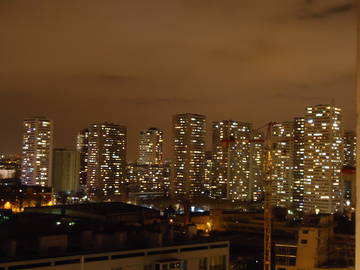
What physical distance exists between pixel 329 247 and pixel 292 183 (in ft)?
87.4

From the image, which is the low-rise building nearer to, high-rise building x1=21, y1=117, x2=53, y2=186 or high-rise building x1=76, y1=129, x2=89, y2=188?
high-rise building x1=21, y1=117, x2=53, y2=186

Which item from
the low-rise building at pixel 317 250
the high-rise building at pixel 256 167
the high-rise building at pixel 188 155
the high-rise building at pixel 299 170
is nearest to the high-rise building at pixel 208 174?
the high-rise building at pixel 188 155

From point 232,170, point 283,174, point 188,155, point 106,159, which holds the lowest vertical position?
point 283,174

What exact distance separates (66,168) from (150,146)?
1755cm

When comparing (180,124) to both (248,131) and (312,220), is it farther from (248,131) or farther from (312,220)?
(312,220)

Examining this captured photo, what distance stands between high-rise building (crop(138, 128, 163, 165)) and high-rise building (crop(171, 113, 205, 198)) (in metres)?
11.7

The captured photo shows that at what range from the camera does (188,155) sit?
45031 millimetres

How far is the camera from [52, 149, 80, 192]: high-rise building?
43619mm

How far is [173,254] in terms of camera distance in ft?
32.0

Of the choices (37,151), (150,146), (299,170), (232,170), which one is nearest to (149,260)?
(299,170)

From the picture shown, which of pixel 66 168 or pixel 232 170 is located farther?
pixel 66 168

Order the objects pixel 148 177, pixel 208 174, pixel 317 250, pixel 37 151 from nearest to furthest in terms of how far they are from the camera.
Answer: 1. pixel 317 250
2. pixel 37 151
3. pixel 208 174
4. pixel 148 177

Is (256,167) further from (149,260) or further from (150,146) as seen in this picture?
(149,260)

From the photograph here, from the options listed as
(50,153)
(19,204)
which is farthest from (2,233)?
(50,153)
